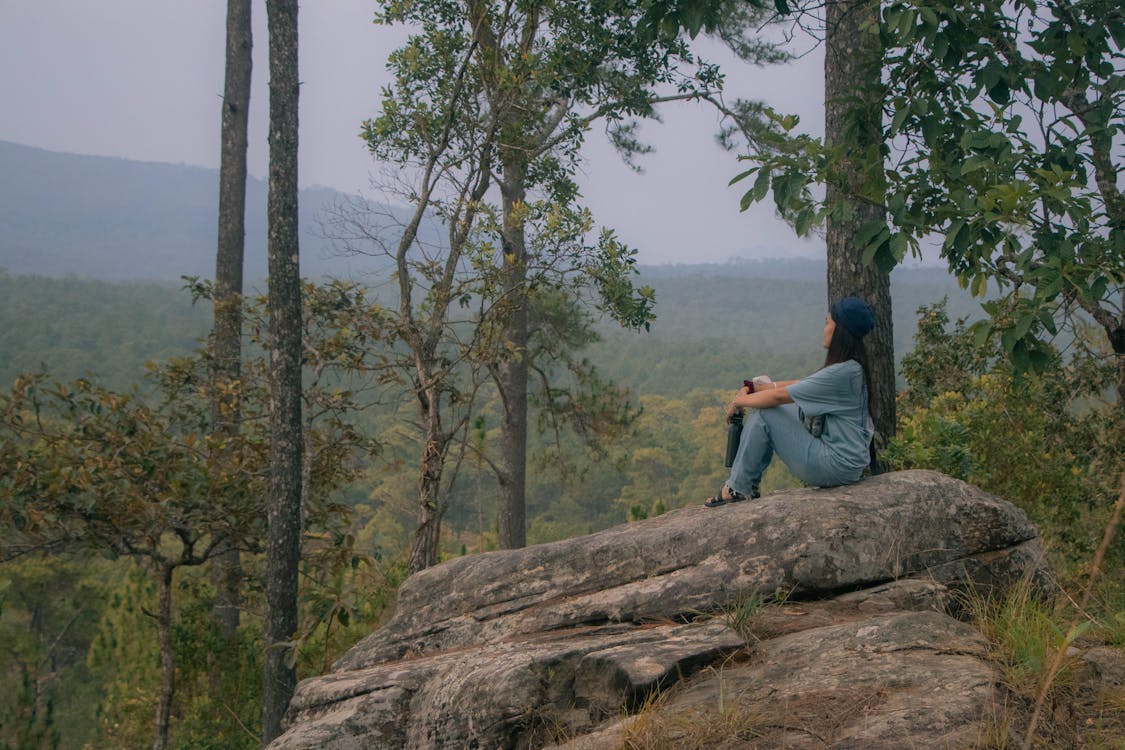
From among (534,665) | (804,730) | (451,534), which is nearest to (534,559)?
(534,665)

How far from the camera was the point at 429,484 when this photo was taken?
25.8 ft

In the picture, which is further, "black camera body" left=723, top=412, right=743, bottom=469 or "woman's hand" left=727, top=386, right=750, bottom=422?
"black camera body" left=723, top=412, right=743, bottom=469

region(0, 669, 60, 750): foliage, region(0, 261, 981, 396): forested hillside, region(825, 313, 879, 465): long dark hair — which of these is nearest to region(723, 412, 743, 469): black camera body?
region(825, 313, 879, 465): long dark hair

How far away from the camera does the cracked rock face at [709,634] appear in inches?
138

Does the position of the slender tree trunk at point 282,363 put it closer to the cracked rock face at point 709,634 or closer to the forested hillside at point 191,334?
the cracked rock face at point 709,634

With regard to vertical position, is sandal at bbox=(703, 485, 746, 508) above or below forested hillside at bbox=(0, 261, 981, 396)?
above

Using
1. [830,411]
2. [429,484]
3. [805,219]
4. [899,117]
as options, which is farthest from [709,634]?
[429,484]

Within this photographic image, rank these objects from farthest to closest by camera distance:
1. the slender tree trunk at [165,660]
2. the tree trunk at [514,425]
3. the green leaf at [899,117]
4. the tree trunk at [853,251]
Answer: the tree trunk at [514,425] < the slender tree trunk at [165,660] < the tree trunk at [853,251] < the green leaf at [899,117]

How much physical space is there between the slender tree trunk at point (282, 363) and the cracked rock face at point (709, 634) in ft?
7.22

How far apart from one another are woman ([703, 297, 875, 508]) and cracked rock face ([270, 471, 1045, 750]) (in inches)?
6.3

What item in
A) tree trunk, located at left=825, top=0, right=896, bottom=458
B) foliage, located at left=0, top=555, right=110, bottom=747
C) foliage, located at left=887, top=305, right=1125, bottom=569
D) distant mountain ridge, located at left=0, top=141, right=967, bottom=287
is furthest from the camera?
distant mountain ridge, located at left=0, top=141, right=967, bottom=287

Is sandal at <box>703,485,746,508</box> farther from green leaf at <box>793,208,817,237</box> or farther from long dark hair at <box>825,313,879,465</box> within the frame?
green leaf at <box>793,208,817,237</box>

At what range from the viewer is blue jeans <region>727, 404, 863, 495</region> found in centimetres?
493

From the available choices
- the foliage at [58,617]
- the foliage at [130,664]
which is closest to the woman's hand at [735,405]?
the foliage at [130,664]
